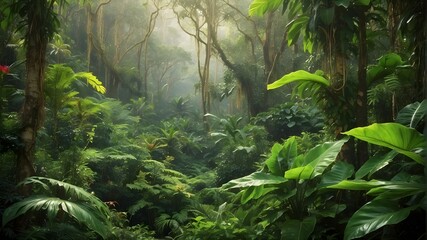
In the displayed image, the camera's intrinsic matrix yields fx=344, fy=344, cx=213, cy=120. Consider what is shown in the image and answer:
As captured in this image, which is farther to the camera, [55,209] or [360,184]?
[55,209]

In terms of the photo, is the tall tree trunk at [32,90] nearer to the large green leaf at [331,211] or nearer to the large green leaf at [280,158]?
the large green leaf at [280,158]

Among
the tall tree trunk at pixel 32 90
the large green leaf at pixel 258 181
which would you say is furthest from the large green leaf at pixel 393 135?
the tall tree trunk at pixel 32 90

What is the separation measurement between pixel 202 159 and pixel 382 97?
8.19m

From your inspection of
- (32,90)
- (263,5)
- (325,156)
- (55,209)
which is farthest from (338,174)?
(32,90)

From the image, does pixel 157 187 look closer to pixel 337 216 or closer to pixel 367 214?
pixel 337 216

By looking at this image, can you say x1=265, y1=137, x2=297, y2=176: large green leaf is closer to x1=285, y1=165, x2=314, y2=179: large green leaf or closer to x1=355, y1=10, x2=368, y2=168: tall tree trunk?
x1=285, y1=165, x2=314, y2=179: large green leaf

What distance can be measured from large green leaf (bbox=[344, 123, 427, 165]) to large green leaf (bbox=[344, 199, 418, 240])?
0.40 metres

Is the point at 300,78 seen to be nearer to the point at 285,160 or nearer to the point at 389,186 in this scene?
the point at 285,160

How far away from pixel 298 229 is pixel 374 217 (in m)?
0.84

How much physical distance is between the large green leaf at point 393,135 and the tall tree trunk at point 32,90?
3462 millimetres

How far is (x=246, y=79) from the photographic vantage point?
13.6m

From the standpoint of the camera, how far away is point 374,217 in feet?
8.43

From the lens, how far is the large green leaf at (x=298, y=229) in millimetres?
3168

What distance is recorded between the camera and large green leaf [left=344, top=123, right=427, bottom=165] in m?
2.44
